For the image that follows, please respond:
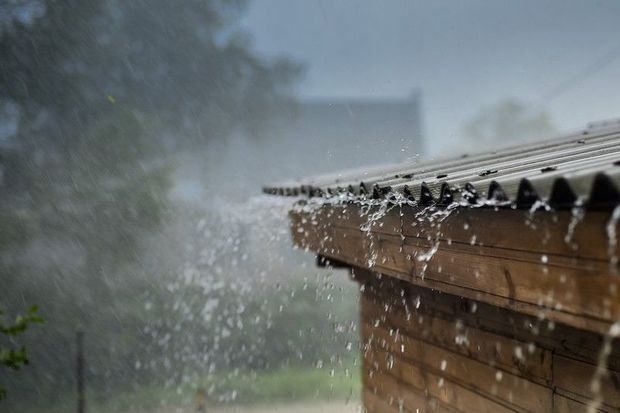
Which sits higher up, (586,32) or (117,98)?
(586,32)

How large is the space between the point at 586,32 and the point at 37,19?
26.0m

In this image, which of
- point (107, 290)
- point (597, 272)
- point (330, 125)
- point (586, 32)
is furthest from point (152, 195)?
point (586, 32)

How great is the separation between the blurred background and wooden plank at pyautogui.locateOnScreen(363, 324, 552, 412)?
23.7 ft

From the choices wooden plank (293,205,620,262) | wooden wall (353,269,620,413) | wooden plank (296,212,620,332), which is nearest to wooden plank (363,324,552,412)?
wooden wall (353,269,620,413)

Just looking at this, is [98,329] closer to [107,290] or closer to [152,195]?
[107,290]

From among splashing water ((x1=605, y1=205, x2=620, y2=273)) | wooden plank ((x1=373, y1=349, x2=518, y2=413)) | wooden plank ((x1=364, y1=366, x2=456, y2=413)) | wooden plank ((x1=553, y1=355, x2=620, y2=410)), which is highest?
splashing water ((x1=605, y1=205, x2=620, y2=273))

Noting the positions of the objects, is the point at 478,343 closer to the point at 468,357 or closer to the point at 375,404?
the point at 468,357

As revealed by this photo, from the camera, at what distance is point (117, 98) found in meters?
17.9

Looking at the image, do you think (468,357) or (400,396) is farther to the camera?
(400,396)

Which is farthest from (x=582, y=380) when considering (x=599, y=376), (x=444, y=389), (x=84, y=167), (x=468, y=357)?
(x=84, y=167)

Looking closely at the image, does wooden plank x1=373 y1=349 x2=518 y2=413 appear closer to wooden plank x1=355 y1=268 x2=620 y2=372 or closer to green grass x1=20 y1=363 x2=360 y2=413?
wooden plank x1=355 y1=268 x2=620 y2=372

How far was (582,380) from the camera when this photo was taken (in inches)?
76.7

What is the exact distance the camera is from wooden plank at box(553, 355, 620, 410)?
1794 mm

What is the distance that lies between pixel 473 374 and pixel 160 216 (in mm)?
14324
